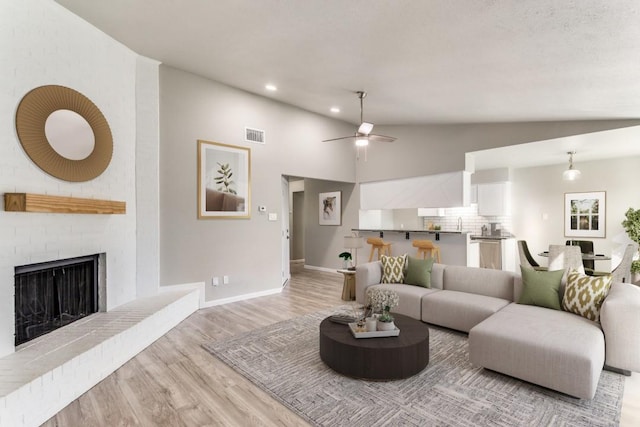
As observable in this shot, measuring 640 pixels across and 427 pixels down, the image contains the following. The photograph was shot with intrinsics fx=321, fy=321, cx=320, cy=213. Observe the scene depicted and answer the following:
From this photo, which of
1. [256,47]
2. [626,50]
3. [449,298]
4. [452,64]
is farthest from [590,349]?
[256,47]

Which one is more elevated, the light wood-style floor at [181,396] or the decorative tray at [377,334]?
the decorative tray at [377,334]

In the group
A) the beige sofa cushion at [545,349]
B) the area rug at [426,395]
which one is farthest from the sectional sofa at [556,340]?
the area rug at [426,395]

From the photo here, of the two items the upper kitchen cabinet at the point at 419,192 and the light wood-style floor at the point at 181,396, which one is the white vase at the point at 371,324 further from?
the upper kitchen cabinet at the point at 419,192

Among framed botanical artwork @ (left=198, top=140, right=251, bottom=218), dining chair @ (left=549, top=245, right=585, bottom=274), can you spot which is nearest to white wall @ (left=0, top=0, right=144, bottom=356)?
framed botanical artwork @ (left=198, top=140, right=251, bottom=218)

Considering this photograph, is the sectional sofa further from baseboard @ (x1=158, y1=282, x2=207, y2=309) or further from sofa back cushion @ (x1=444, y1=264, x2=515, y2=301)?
baseboard @ (x1=158, y1=282, x2=207, y2=309)

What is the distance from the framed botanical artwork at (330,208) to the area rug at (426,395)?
15.6 feet

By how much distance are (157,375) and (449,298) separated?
3.17 metres

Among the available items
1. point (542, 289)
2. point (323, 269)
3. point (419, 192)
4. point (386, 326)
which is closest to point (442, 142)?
point (419, 192)

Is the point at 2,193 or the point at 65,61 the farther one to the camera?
the point at 65,61

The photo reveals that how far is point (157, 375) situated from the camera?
282 cm

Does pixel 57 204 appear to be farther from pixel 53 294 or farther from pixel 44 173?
pixel 53 294

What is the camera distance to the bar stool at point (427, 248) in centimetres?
579

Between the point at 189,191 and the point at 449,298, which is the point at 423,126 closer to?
the point at 449,298

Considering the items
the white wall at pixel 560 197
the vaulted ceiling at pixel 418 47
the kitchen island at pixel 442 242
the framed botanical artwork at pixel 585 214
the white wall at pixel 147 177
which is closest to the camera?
the vaulted ceiling at pixel 418 47
